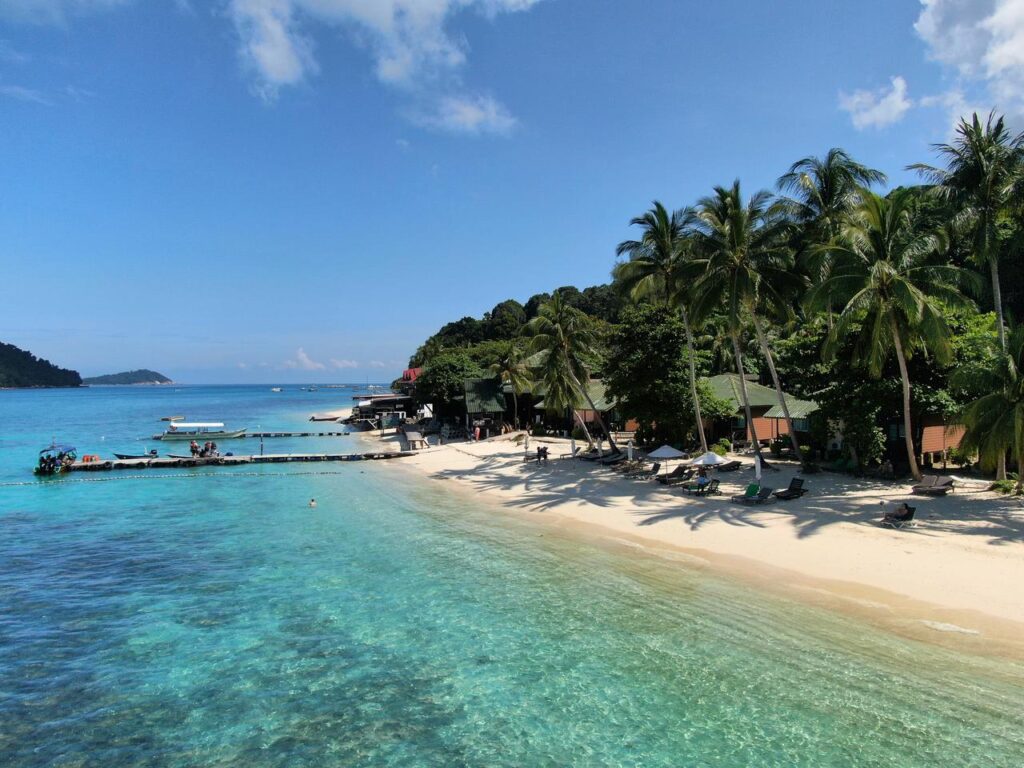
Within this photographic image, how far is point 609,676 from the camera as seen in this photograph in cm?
969

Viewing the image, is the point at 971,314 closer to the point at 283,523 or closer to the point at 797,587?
the point at 797,587

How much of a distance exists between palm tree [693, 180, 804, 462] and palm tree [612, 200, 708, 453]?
1644mm

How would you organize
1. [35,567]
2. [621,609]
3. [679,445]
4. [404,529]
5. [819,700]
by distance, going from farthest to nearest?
[679,445] → [404,529] → [35,567] → [621,609] → [819,700]

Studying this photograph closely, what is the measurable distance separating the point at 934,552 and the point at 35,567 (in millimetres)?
23984

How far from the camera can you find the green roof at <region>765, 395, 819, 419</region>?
2576 centimetres

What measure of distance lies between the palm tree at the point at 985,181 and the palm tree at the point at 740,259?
18.8 feet

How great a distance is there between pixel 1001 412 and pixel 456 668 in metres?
16.6

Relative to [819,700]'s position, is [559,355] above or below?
above

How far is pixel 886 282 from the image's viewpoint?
1923 centimetres

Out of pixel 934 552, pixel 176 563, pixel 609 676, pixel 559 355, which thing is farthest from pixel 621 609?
pixel 559 355

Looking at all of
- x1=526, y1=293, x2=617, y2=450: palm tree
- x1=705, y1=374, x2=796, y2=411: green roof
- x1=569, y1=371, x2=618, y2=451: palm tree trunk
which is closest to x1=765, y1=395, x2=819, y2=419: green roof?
x1=705, y1=374, x2=796, y2=411: green roof

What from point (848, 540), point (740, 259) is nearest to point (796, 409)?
point (740, 259)

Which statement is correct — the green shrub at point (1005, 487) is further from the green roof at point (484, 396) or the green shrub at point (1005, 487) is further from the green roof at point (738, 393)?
the green roof at point (484, 396)

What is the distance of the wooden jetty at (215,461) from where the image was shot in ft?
117
